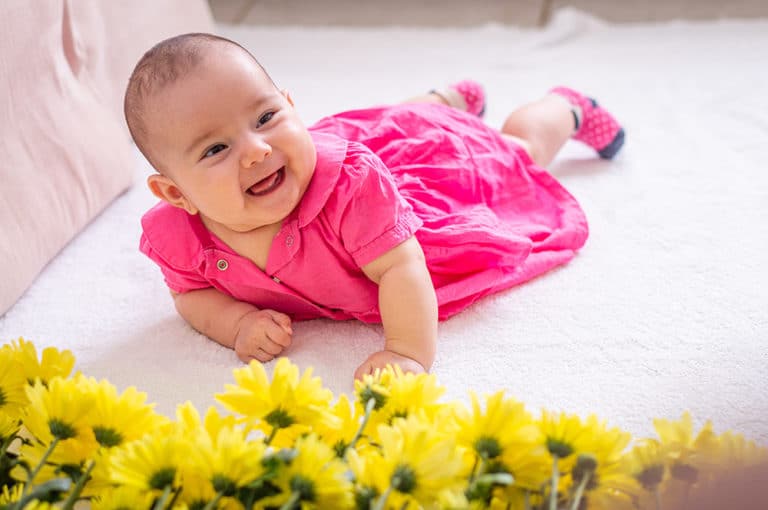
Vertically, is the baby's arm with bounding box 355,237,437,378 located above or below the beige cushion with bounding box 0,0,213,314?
below

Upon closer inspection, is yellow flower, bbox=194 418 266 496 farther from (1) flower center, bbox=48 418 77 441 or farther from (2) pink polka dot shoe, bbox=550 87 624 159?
(2) pink polka dot shoe, bbox=550 87 624 159

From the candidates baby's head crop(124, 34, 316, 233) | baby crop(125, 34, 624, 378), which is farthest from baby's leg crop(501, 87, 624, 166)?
baby's head crop(124, 34, 316, 233)

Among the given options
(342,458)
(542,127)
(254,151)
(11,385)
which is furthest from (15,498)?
(542,127)

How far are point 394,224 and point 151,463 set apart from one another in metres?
0.48

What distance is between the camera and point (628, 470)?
1.66 ft

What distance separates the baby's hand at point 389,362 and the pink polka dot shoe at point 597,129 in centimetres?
64

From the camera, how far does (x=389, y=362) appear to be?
89cm

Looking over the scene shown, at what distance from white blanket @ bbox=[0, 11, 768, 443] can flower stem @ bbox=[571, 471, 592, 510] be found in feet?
1.18

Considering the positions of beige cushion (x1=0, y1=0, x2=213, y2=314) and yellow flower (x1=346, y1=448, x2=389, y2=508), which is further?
beige cushion (x1=0, y1=0, x2=213, y2=314)

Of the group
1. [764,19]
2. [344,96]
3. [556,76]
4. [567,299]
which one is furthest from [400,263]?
[764,19]

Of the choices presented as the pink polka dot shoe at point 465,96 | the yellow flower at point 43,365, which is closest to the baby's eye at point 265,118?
the yellow flower at point 43,365

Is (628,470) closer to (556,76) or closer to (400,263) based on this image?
(400,263)

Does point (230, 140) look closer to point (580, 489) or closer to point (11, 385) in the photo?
point (11, 385)

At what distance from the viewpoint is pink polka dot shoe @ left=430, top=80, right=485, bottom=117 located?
1415 millimetres
